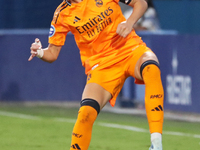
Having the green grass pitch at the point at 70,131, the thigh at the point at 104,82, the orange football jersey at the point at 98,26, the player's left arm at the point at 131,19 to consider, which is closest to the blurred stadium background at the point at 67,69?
the green grass pitch at the point at 70,131

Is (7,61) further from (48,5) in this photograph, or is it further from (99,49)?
(99,49)

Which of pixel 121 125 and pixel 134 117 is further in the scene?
pixel 134 117

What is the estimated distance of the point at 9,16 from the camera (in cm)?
1395

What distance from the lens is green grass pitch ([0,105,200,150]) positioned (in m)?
7.61

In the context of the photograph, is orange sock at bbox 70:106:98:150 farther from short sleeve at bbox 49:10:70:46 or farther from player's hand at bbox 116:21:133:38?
short sleeve at bbox 49:10:70:46

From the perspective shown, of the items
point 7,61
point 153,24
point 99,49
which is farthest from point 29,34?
point 99,49

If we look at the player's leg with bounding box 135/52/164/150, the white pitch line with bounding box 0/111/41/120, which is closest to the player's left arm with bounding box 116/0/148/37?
the player's leg with bounding box 135/52/164/150

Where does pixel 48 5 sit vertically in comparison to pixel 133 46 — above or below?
below

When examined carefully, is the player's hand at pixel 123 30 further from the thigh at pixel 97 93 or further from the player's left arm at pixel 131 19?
the thigh at pixel 97 93

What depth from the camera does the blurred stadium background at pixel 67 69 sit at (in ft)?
34.0

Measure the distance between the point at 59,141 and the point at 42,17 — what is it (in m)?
7.09

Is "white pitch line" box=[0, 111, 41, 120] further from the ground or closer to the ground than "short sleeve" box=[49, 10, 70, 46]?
closer to the ground

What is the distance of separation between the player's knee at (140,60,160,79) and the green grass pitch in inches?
86.3

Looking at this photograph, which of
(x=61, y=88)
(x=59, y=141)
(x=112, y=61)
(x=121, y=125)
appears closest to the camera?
(x=112, y=61)
